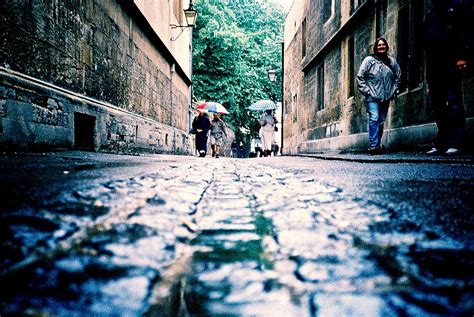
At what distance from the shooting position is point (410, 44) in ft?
23.0

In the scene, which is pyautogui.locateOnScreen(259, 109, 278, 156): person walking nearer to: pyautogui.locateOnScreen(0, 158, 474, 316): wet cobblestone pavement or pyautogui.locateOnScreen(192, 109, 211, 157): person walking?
pyautogui.locateOnScreen(192, 109, 211, 157): person walking

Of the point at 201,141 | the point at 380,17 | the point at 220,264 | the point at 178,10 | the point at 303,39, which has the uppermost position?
the point at 178,10

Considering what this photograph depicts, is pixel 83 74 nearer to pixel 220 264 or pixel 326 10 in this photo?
pixel 220 264

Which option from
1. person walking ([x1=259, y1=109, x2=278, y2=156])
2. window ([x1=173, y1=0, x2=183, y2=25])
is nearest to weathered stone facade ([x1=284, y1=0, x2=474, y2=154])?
person walking ([x1=259, y1=109, x2=278, y2=156])

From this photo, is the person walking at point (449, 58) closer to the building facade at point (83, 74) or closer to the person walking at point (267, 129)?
the building facade at point (83, 74)

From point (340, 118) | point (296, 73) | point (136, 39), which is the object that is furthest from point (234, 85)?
point (136, 39)

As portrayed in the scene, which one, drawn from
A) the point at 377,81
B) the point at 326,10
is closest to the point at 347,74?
Result: the point at 326,10

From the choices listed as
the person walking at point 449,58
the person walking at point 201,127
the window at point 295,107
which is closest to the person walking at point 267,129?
the person walking at point 201,127

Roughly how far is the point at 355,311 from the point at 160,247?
16.0 inches

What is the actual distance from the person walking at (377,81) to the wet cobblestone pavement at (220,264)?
226 inches

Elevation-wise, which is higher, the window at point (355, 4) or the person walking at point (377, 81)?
the window at point (355, 4)

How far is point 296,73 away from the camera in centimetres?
1831

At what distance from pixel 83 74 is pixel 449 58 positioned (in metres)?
4.94

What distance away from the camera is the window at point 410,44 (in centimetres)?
677
